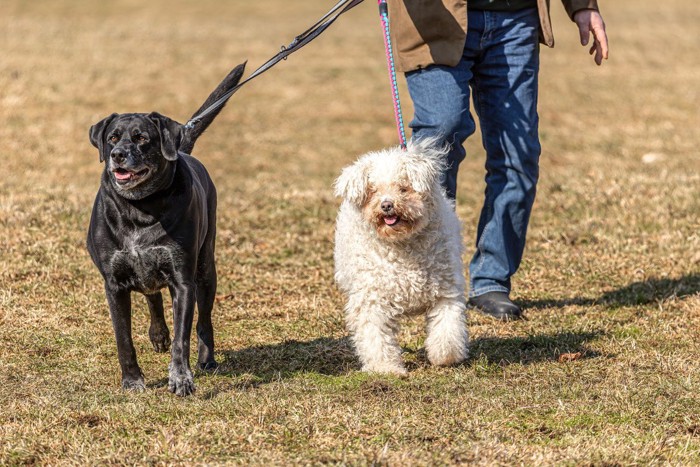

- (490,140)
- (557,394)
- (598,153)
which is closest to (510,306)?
(490,140)

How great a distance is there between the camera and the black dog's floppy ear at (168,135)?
517cm

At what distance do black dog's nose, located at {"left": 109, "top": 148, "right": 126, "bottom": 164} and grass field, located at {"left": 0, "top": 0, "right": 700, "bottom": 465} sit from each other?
1.11m

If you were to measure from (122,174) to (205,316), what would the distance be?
1168mm

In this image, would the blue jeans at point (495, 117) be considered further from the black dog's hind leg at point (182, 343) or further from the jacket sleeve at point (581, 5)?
the black dog's hind leg at point (182, 343)

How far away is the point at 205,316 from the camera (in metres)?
5.95

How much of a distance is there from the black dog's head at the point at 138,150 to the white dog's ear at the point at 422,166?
1186 millimetres

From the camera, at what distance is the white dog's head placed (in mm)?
5535

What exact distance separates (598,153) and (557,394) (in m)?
8.90

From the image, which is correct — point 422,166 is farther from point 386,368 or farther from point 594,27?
point 594,27

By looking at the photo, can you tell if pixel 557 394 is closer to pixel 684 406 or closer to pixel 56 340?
pixel 684 406

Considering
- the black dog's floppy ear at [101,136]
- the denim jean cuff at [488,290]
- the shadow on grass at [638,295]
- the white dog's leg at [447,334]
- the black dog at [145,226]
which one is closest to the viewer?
the black dog at [145,226]

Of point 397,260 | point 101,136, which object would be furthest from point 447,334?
point 101,136

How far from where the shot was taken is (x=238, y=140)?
14.7 m

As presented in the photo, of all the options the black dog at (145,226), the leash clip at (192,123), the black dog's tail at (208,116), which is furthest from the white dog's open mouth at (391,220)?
the black dog's tail at (208,116)
